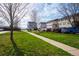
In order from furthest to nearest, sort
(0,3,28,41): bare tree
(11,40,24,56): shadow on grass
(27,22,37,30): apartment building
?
(27,22,37,30): apartment building
(0,3,28,41): bare tree
(11,40,24,56): shadow on grass

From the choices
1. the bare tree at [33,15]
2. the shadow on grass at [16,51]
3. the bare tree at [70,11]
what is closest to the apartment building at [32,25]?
the bare tree at [33,15]

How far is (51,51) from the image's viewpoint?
17.2 feet

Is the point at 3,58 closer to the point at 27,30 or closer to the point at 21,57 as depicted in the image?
the point at 21,57

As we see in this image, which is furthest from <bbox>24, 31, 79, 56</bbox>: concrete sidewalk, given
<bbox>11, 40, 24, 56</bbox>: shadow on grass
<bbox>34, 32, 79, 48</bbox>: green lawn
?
<bbox>11, 40, 24, 56</bbox>: shadow on grass

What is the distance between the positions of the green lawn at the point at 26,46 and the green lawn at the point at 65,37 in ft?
0.84

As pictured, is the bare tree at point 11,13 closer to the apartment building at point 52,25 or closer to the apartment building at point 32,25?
the apartment building at point 32,25

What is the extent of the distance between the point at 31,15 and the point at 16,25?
0.46 meters

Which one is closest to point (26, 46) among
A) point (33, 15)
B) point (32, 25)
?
point (32, 25)

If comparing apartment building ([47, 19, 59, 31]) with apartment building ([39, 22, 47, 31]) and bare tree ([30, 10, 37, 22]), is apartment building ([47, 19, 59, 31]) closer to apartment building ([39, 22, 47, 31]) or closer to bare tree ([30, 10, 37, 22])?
apartment building ([39, 22, 47, 31])

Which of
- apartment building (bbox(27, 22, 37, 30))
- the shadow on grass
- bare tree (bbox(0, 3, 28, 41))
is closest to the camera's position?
the shadow on grass

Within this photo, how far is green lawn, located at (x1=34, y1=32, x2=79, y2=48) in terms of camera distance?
5488 millimetres

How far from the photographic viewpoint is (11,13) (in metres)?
5.37

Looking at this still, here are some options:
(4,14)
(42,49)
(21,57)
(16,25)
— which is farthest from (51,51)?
(4,14)

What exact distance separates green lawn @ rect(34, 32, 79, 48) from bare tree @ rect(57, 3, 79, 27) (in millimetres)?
322
